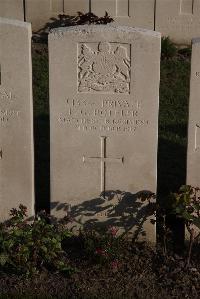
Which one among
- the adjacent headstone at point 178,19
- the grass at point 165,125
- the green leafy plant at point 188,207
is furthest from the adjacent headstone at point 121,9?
the green leafy plant at point 188,207

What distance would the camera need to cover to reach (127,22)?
13.4 meters

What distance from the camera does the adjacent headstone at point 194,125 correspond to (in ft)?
19.7

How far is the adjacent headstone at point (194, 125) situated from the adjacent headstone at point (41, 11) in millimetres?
7934

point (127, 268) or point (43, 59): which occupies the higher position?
point (43, 59)

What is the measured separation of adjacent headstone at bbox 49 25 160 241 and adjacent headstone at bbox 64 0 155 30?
7.46 meters

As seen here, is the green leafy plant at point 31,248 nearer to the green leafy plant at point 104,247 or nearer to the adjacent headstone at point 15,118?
the green leafy plant at point 104,247

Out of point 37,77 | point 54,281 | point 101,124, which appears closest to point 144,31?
point 101,124

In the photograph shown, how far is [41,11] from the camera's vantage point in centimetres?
1352

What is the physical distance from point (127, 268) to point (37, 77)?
20.6 ft

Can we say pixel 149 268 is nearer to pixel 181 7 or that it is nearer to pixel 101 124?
pixel 101 124

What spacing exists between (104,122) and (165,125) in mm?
3641

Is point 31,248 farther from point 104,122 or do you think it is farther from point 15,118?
point 104,122

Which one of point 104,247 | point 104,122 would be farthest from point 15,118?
point 104,247

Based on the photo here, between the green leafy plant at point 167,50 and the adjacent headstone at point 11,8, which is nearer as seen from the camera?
the green leafy plant at point 167,50
